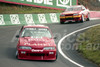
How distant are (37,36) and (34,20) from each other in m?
15.0

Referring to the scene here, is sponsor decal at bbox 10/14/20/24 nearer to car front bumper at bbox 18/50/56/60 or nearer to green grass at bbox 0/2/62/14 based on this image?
green grass at bbox 0/2/62/14

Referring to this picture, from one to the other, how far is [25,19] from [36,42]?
15252 mm

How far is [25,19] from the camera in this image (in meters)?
25.3

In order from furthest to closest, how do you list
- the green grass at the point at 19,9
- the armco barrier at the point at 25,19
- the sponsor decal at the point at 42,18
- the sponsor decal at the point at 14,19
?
the green grass at the point at 19,9
the sponsor decal at the point at 42,18
the sponsor decal at the point at 14,19
the armco barrier at the point at 25,19

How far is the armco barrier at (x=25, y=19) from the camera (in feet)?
78.8

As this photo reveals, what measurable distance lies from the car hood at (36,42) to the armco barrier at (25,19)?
13534 mm

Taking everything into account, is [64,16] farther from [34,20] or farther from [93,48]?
[93,48]

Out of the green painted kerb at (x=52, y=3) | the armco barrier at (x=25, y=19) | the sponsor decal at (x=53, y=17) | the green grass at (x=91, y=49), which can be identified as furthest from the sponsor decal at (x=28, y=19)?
the green grass at (x=91, y=49)

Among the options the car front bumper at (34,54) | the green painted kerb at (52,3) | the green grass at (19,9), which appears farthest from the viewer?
the green painted kerb at (52,3)

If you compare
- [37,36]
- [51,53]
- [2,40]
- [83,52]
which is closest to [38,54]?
[51,53]

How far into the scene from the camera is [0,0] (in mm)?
32719

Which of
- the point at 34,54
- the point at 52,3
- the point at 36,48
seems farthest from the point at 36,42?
the point at 52,3

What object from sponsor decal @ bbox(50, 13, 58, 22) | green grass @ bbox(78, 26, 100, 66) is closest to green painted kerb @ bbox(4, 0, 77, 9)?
sponsor decal @ bbox(50, 13, 58, 22)

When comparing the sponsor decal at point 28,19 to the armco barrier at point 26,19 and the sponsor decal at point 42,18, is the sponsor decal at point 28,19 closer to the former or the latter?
the armco barrier at point 26,19
